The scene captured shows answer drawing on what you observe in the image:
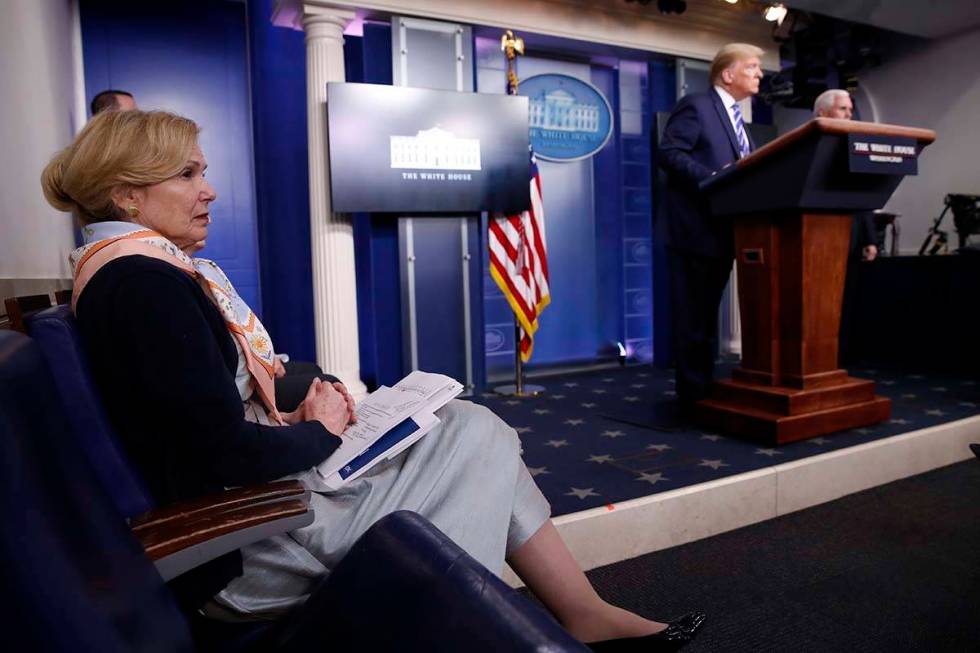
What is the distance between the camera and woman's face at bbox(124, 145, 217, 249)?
1103mm

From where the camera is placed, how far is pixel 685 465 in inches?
93.6

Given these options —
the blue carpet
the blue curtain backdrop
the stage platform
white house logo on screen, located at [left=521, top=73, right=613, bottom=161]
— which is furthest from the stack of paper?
white house logo on screen, located at [left=521, top=73, right=613, bottom=161]

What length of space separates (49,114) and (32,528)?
2.69 metres

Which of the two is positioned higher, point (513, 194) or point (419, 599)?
point (513, 194)

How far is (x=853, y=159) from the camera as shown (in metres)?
2.32

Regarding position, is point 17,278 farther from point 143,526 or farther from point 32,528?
point 32,528

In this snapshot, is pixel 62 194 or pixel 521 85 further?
pixel 521 85

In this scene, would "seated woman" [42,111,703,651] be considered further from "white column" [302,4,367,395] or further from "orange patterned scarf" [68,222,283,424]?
"white column" [302,4,367,395]

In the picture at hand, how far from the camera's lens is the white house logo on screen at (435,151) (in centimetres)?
369

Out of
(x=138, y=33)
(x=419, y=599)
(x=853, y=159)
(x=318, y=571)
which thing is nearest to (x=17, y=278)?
(x=318, y=571)

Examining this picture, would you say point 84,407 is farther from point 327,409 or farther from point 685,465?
point 685,465

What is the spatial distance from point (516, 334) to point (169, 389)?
127 inches

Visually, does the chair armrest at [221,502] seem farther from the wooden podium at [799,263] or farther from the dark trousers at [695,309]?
the dark trousers at [695,309]

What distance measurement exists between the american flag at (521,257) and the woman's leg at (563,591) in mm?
2773
